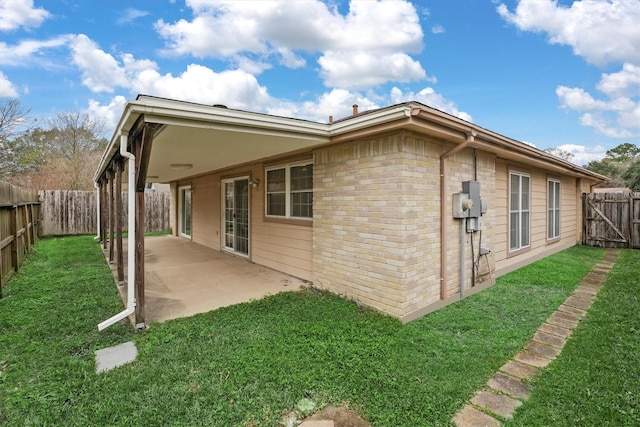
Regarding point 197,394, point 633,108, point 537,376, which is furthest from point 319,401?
point 633,108

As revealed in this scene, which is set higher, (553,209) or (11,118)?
(11,118)

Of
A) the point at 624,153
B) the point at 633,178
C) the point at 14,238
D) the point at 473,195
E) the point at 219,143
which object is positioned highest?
the point at 624,153

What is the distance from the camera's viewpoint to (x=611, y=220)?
398 inches

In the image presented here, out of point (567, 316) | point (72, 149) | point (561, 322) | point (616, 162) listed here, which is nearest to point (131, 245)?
point (561, 322)

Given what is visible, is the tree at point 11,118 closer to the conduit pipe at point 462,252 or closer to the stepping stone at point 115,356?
the stepping stone at point 115,356

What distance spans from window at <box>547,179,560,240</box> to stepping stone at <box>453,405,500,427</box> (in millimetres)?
7991

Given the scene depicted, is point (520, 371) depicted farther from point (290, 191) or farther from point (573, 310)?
point (290, 191)

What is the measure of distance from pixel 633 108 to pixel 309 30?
21602 mm

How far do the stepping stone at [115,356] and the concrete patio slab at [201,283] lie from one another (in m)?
0.65

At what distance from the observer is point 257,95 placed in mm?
16938

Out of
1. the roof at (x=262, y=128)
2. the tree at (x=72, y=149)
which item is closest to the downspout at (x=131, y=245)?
the roof at (x=262, y=128)

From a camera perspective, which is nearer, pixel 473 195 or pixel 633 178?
pixel 473 195

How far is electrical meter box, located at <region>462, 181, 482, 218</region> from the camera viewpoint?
4.63 m

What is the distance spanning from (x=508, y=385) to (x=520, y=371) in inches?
12.4
